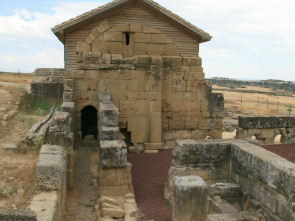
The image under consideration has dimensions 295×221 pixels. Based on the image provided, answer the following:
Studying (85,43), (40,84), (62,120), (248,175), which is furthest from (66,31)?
(248,175)

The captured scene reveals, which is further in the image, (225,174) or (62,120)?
(62,120)

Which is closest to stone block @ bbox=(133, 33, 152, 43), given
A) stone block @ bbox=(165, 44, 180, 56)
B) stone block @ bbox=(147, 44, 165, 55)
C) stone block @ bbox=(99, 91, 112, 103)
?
stone block @ bbox=(147, 44, 165, 55)

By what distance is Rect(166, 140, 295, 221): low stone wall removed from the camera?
4629 millimetres

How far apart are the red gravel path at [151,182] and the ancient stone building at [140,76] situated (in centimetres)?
88

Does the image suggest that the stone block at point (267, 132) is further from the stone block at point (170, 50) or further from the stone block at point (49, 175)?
the stone block at point (49, 175)

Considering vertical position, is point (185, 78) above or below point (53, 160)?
above

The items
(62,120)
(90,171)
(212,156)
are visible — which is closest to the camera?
(212,156)

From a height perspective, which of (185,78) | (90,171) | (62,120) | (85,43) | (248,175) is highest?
(85,43)

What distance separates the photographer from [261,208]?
5.32 meters

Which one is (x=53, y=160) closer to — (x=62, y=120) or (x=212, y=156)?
(x=62, y=120)

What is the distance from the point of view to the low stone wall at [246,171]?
4629 mm

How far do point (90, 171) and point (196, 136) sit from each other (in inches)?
200

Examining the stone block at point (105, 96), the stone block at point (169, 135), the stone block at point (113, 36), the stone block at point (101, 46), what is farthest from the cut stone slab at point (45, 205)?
the stone block at point (113, 36)

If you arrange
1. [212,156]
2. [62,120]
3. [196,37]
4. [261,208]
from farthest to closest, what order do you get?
[196,37] < [62,120] < [212,156] < [261,208]
